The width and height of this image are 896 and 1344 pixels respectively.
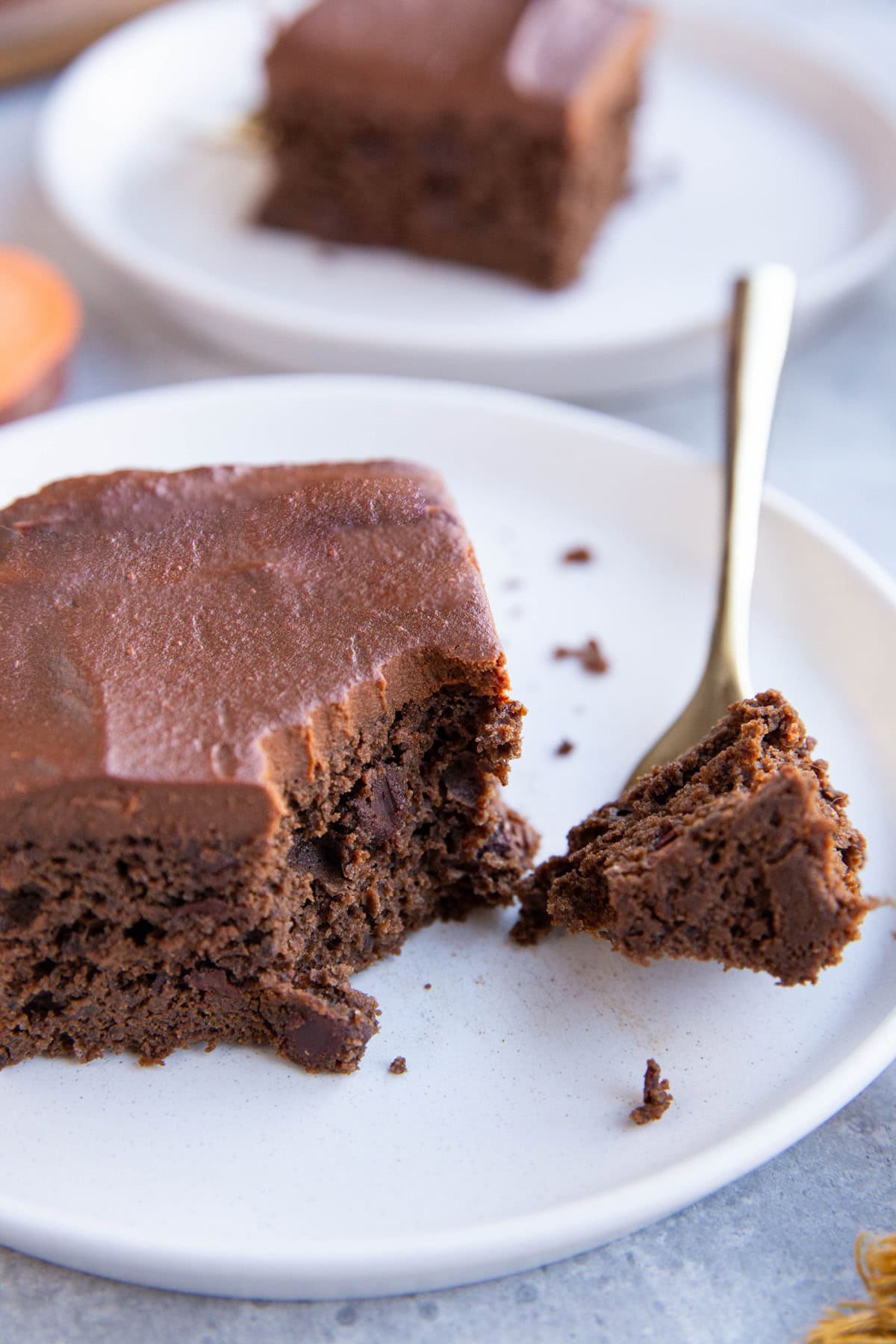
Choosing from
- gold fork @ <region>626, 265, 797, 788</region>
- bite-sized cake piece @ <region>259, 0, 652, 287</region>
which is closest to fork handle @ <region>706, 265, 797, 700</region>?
gold fork @ <region>626, 265, 797, 788</region>

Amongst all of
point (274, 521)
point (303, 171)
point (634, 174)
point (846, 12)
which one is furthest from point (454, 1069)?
point (846, 12)

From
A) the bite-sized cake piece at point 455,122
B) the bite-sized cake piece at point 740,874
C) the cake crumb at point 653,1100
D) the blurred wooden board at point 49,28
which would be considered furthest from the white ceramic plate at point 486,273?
the cake crumb at point 653,1100

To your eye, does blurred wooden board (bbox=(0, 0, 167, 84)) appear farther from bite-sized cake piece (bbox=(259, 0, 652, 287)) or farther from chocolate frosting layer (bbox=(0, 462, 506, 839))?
chocolate frosting layer (bbox=(0, 462, 506, 839))

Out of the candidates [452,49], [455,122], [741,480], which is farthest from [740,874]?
[452,49]

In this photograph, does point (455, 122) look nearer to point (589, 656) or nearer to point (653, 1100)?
point (589, 656)

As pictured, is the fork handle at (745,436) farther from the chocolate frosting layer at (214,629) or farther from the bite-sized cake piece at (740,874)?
the chocolate frosting layer at (214,629)
